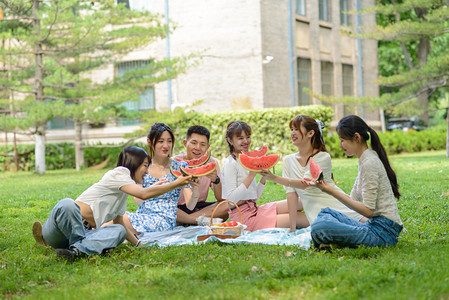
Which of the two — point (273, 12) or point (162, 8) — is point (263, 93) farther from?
point (162, 8)

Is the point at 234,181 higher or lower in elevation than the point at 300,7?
lower

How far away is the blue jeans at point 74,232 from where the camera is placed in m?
5.19

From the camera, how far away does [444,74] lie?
17.5m

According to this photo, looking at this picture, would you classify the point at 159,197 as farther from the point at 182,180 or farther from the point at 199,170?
the point at 182,180

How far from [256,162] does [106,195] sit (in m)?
1.60

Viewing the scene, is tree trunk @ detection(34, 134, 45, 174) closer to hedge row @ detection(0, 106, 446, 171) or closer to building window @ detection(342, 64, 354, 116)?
hedge row @ detection(0, 106, 446, 171)

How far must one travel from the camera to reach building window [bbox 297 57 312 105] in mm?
24219

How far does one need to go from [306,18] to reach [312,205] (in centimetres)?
1955

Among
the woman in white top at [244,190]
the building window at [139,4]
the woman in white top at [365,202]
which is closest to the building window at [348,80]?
the building window at [139,4]

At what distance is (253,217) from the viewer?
704 centimetres

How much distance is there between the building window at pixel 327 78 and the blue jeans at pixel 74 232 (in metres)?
21.1

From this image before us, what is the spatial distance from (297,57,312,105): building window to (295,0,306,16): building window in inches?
79.0

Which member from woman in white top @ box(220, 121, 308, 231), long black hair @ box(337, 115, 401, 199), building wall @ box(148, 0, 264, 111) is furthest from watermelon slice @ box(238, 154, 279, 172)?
building wall @ box(148, 0, 264, 111)

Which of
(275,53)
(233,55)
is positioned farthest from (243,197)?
(275,53)
